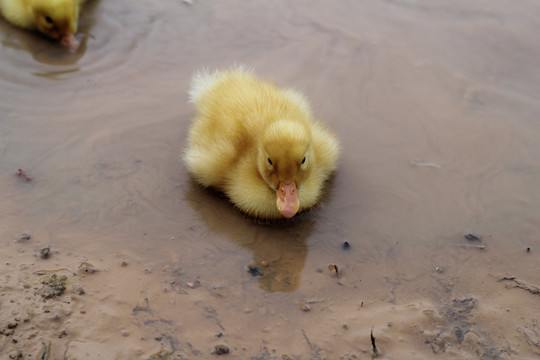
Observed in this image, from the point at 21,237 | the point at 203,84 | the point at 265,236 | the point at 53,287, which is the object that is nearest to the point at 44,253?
the point at 21,237

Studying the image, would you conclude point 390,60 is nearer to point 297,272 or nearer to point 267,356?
point 297,272

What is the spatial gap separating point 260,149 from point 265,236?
1.77 ft

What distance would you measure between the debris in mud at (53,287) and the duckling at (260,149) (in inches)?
48.0

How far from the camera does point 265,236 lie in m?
3.54

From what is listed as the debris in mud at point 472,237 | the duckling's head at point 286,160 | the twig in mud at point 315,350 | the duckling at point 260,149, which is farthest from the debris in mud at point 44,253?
the debris in mud at point 472,237

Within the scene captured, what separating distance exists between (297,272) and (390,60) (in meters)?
2.74

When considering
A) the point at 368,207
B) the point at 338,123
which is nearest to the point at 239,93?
the point at 338,123

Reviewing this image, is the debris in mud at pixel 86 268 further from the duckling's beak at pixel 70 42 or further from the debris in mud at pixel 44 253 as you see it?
the duckling's beak at pixel 70 42

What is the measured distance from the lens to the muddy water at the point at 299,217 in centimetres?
276

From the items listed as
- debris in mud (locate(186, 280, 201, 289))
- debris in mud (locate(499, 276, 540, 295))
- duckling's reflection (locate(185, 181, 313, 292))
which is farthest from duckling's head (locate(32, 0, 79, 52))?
debris in mud (locate(499, 276, 540, 295))

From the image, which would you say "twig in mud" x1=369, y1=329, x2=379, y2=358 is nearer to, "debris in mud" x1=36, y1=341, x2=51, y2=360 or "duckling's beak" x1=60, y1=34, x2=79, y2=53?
"debris in mud" x1=36, y1=341, x2=51, y2=360

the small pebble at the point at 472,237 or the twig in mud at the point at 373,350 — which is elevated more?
the twig in mud at the point at 373,350

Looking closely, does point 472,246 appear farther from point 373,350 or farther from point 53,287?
point 53,287

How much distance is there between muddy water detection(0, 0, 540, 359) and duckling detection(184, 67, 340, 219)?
5.7 inches
